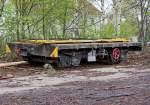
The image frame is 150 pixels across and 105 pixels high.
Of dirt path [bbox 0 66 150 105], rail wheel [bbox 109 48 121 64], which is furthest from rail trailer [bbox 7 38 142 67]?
dirt path [bbox 0 66 150 105]

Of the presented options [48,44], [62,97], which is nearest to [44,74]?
[48,44]

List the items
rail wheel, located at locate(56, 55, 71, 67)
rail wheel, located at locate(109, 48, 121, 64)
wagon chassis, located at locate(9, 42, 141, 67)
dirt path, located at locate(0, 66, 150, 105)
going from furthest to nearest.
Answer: rail wheel, located at locate(109, 48, 121, 64) → rail wheel, located at locate(56, 55, 71, 67) → wagon chassis, located at locate(9, 42, 141, 67) → dirt path, located at locate(0, 66, 150, 105)

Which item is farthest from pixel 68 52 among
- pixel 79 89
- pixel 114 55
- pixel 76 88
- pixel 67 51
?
pixel 79 89

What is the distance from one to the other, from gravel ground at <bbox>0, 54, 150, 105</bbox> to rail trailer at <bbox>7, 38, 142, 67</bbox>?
0.68 metres

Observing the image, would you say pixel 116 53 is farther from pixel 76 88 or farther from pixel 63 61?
pixel 76 88

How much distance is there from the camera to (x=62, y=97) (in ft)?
33.1

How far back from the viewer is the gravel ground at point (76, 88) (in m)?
9.52

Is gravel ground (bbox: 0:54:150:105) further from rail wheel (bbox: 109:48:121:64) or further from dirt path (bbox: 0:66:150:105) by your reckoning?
rail wheel (bbox: 109:48:121:64)

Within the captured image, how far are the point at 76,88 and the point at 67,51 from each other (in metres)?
6.09

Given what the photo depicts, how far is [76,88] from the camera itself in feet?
38.5

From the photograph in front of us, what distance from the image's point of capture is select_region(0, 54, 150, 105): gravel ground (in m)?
9.52

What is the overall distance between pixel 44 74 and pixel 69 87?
154 inches

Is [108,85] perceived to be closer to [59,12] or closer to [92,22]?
[59,12]

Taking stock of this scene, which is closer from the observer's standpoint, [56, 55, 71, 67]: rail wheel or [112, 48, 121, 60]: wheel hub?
[56, 55, 71, 67]: rail wheel
